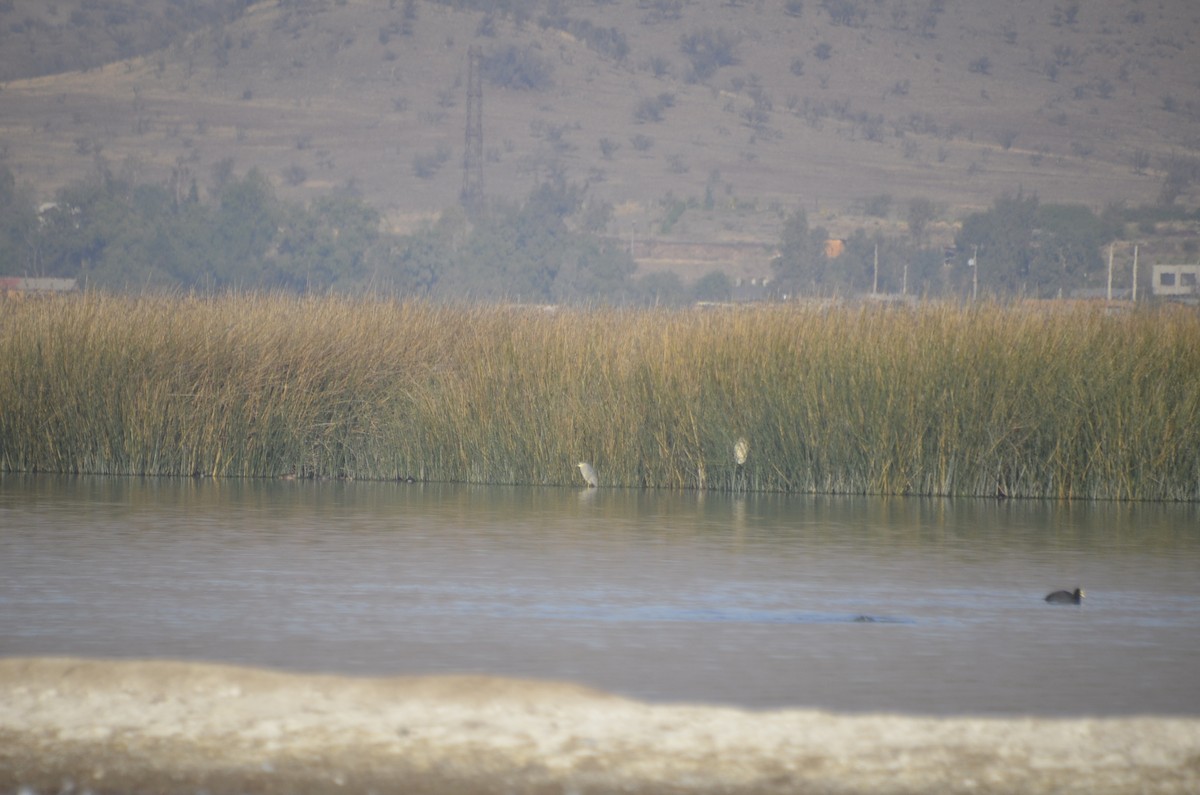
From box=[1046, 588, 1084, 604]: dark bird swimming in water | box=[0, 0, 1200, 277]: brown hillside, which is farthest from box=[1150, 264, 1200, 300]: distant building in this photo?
box=[1046, 588, 1084, 604]: dark bird swimming in water

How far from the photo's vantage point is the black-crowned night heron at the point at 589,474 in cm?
1475

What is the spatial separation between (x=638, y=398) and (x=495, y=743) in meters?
9.51

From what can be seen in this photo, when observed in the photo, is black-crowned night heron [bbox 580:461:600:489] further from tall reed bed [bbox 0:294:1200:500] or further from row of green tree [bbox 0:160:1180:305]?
row of green tree [bbox 0:160:1180:305]

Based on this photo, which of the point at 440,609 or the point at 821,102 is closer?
the point at 440,609

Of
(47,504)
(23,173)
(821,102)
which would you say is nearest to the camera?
(47,504)

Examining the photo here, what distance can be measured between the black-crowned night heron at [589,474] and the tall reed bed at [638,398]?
0.10 metres

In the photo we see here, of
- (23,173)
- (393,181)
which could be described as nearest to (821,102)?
(393,181)

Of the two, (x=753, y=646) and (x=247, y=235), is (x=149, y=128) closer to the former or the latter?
(x=247, y=235)

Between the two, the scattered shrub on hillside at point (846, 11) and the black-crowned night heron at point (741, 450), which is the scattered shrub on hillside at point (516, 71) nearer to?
the scattered shrub on hillside at point (846, 11)

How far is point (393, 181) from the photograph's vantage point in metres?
94.1

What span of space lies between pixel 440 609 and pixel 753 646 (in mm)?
1514

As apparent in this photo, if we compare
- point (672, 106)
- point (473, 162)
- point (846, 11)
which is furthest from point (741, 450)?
point (846, 11)

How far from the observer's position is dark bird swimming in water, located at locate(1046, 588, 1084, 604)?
8.45 m

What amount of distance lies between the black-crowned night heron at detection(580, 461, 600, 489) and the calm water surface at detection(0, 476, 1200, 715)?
4.89 ft
